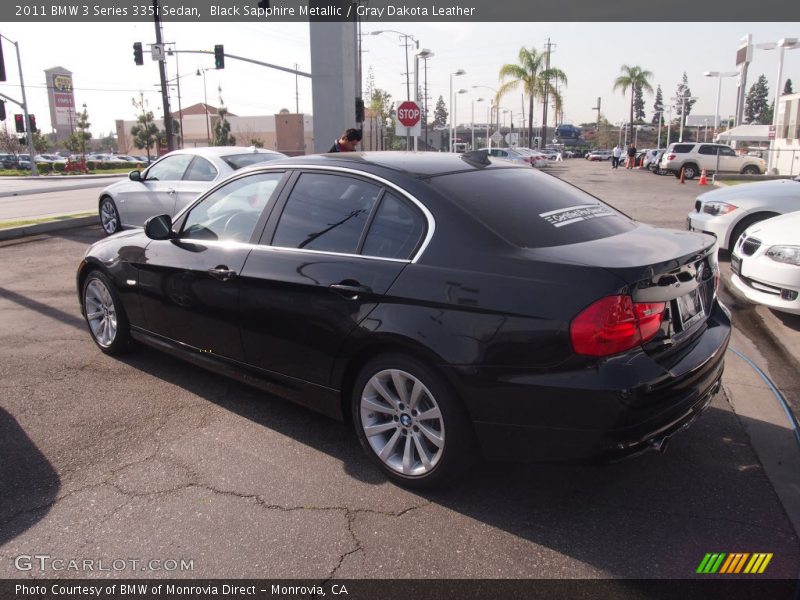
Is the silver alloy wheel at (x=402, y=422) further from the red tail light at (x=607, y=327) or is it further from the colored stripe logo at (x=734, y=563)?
the colored stripe logo at (x=734, y=563)

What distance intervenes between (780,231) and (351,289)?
469cm

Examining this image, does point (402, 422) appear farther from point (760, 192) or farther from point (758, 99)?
point (758, 99)

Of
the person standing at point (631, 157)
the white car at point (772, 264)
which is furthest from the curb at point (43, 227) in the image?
the person standing at point (631, 157)

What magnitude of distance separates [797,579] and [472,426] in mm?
1444

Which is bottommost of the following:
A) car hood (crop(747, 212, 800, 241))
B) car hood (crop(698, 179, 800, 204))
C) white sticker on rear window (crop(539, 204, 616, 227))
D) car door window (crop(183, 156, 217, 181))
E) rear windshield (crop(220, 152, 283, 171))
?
car hood (crop(747, 212, 800, 241))

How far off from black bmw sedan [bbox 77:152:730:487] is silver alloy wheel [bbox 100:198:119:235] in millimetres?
7354

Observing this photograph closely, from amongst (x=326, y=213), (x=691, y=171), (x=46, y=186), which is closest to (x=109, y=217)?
(x=326, y=213)

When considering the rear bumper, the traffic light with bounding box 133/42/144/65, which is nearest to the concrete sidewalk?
the traffic light with bounding box 133/42/144/65

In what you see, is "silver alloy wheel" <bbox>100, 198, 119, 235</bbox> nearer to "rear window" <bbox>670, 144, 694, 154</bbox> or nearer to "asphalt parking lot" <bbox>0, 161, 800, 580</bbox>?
"asphalt parking lot" <bbox>0, 161, 800, 580</bbox>

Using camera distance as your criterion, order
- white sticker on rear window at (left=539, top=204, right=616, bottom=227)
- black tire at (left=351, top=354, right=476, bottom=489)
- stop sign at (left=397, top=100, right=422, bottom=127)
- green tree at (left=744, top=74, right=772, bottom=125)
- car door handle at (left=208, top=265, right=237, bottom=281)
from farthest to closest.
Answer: green tree at (left=744, top=74, right=772, bottom=125) < stop sign at (left=397, top=100, right=422, bottom=127) < car door handle at (left=208, top=265, right=237, bottom=281) < white sticker on rear window at (left=539, top=204, right=616, bottom=227) < black tire at (left=351, top=354, right=476, bottom=489)

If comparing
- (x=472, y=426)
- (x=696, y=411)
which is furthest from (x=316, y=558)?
(x=696, y=411)

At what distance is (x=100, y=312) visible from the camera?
534 cm

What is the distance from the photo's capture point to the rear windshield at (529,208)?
3291 millimetres

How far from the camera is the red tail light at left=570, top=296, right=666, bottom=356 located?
275 cm
